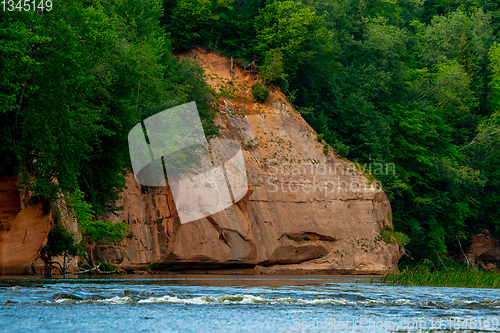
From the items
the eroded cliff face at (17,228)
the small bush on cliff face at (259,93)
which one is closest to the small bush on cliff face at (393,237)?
the small bush on cliff face at (259,93)

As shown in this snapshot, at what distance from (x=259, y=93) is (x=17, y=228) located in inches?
1036

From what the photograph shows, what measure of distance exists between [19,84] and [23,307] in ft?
28.7

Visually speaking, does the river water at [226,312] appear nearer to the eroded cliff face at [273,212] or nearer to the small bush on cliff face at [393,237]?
the eroded cliff face at [273,212]

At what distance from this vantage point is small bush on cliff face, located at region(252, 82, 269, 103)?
4383 centimetres

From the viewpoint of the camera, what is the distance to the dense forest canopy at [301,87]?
62.3 feet

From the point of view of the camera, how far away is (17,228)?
20234mm

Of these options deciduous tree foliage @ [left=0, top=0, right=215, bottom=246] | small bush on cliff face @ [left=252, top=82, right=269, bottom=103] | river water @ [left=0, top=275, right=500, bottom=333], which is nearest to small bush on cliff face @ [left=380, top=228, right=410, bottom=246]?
small bush on cliff face @ [left=252, top=82, right=269, bottom=103]

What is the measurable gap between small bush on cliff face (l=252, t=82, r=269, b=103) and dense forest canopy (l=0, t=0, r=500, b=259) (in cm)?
100

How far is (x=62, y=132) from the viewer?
19.8 metres

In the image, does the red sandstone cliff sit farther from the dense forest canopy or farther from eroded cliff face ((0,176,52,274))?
eroded cliff face ((0,176,52,274))

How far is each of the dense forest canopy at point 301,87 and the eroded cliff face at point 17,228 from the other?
73 centimetres

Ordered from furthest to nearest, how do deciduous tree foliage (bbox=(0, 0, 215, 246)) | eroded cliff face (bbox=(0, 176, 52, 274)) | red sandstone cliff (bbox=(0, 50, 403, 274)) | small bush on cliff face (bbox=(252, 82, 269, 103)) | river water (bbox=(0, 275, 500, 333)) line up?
small bush on cliff face (bbox=(252, 82, 269, 103)) → red sandstone cliff (bbox=(0, 50, 403, 274)) → eroded cliff face (bbox=(0, 176, 52, 274)) → deciduous tree foliage (bbox=(0, 0, 215, 246)) → river water (bbox=(0, 275, 500, 333))

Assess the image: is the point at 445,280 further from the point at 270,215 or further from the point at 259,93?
the point at 259,93

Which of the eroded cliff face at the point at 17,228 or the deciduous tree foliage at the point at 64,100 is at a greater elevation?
the deciduous tree foliage at the point at 64,100
